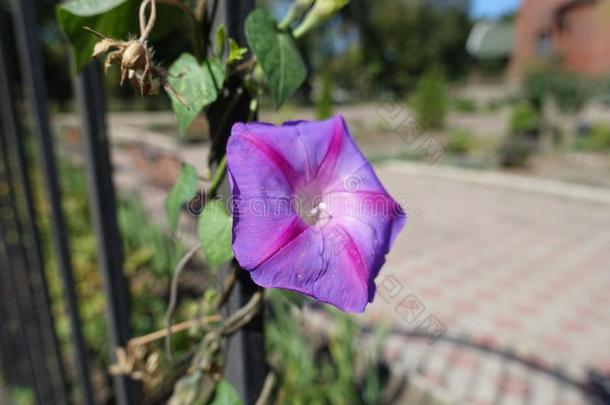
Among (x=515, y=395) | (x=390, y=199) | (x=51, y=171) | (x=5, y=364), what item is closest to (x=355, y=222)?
(x=390, y=199)

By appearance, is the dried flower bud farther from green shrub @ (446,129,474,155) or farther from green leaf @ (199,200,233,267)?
green shrub @ (446,129,474,155)

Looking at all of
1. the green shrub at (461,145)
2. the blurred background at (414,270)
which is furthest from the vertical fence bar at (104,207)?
the green shrub at (461,145)

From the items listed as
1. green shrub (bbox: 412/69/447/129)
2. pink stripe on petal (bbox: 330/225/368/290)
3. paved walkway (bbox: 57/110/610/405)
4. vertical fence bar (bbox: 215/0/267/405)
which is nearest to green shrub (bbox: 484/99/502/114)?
green shrub (bbox: 412/69/447/129)

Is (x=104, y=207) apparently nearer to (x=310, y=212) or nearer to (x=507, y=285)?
(x=310, y=212)

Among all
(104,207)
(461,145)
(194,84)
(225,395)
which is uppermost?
(194,84)

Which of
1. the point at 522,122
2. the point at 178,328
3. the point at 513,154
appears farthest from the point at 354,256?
the point at 522,122

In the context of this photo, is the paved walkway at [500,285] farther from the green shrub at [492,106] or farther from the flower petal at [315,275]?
the green shrub at [492,106]
